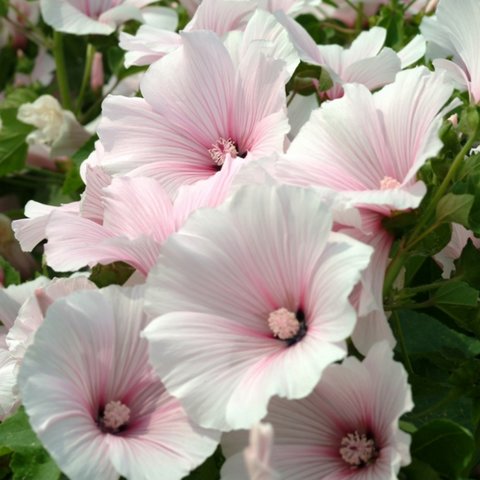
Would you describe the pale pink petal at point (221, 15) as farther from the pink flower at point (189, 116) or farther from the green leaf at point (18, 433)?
the green leaf at point (18, 433)

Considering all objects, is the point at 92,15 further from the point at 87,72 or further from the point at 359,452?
the point at 359,452

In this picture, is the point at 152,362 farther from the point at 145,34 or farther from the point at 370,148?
the point at 145,34

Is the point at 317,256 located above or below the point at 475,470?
above

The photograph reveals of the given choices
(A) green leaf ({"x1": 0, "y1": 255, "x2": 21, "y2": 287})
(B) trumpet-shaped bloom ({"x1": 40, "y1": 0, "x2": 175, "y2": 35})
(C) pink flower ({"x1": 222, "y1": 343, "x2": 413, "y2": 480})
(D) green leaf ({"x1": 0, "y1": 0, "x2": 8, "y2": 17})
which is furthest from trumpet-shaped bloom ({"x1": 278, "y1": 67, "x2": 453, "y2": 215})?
(D) green leaf ({"x1": 0, "y1": 0, "x2": 8, "y2": 17})

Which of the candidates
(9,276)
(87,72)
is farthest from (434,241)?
(87,72)

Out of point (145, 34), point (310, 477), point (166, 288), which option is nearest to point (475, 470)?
point (310, 477)

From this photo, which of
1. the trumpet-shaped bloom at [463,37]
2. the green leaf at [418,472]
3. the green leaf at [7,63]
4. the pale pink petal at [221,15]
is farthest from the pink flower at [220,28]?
the green leaf at [7,63]

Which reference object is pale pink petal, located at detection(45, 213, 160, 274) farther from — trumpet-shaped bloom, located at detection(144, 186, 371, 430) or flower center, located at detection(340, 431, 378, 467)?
flower center, located at detection(340, 431, 378, 467)
